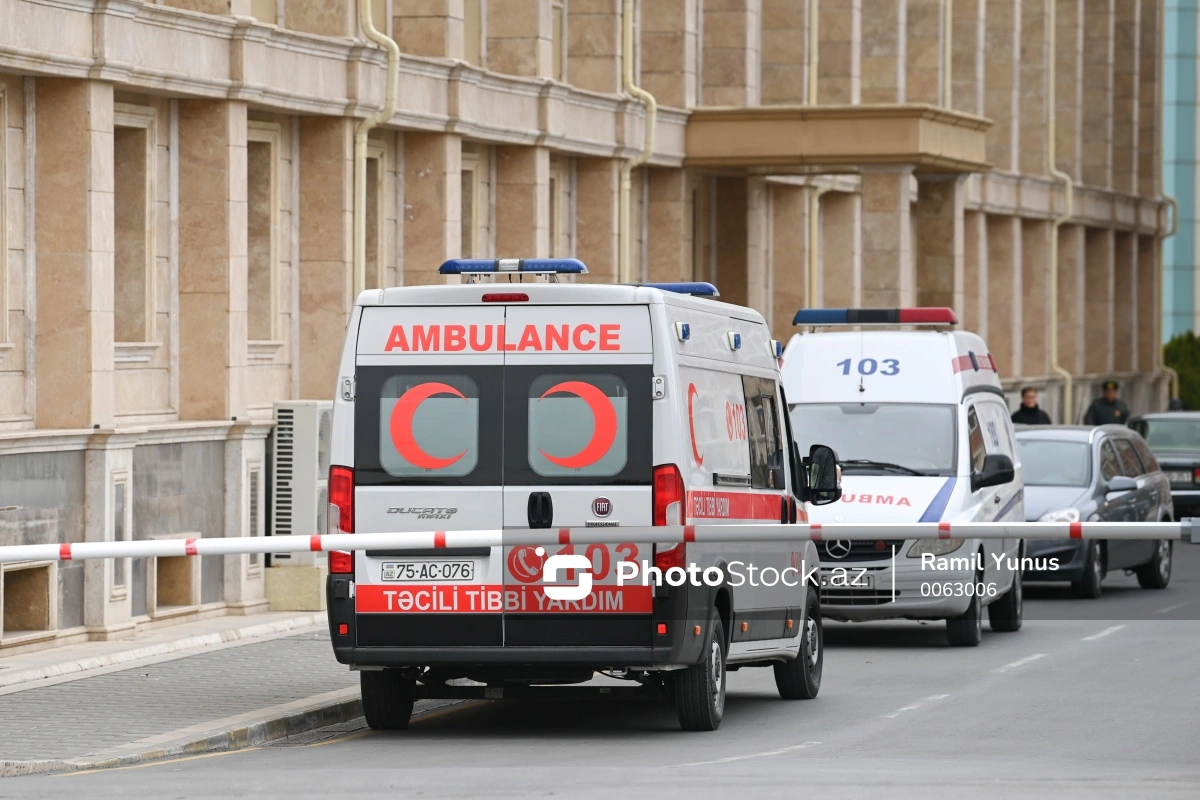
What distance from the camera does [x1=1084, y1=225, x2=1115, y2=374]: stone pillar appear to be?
2270 inches

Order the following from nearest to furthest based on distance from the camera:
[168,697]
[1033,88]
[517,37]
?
[168,697] < [517,37] < [1033,88]

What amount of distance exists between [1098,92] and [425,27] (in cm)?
3476

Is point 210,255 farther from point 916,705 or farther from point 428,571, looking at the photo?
point 428,571

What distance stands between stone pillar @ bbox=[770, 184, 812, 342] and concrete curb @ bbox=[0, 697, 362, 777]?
22.6 m

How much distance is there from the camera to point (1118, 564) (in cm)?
2420

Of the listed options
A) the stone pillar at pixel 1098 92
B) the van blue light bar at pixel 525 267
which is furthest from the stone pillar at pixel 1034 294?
the van blue light bar at pixel 525 267

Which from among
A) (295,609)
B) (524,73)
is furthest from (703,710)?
(524,73)

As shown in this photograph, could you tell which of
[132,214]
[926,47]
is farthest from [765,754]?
[926,47]

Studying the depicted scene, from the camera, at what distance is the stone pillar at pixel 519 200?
27.2 metres

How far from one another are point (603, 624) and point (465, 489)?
0.98m

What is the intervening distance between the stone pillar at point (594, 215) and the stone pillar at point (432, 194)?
4915mm

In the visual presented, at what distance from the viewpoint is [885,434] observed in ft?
63.8

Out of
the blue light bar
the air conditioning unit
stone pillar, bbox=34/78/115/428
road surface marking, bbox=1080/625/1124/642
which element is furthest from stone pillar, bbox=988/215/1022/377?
the blue light bar

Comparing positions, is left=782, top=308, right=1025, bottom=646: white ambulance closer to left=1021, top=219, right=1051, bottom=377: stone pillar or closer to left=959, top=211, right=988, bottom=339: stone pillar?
left=959, top=211, right=988, bottom=339: stone pillar
